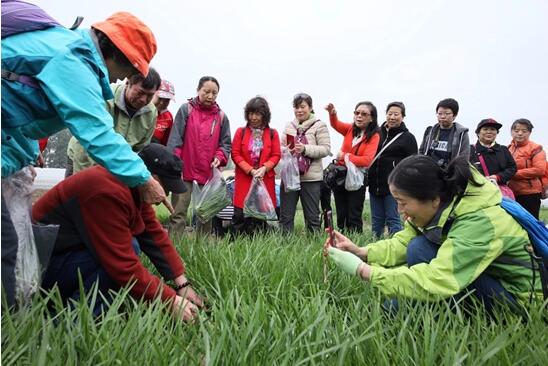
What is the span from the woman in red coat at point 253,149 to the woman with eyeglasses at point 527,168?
275 centimetres

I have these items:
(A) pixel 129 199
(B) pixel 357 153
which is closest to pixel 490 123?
(B) pixel 357 153

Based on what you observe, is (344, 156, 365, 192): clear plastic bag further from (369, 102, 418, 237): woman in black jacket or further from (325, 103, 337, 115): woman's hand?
(325, 103, 337, 115): woman's hand

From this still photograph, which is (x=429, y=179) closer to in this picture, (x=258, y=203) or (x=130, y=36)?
(x=130, y=36)

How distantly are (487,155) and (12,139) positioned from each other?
445cm

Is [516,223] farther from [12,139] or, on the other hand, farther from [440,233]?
[12,139]

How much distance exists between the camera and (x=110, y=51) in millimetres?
1791

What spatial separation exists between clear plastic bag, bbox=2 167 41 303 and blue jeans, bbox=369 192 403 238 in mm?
3163

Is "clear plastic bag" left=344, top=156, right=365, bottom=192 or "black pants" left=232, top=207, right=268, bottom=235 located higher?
"clear plastic bag" left=344, top=156, right=365, bottom=192

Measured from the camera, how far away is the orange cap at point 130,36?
5.69 feet

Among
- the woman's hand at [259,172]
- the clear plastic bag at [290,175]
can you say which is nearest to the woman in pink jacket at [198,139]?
the woman's hand at [259,172]

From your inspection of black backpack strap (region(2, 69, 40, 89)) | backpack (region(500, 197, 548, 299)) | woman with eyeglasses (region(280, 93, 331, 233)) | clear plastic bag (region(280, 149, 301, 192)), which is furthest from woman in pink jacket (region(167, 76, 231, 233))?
backpack (region(500, 197, 548, 299))

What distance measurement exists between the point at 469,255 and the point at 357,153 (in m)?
2.83

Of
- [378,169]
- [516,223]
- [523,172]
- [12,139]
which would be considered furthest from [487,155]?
[12,139]

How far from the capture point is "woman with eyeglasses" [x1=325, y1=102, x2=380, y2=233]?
4457 millimetres
